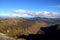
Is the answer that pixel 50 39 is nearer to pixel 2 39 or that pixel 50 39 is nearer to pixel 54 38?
pixel 54 38

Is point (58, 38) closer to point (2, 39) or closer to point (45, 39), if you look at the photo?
point (45, 39)

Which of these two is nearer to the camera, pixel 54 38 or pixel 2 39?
pixel 2 39

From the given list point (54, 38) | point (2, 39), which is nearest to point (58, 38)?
point (54, 38)

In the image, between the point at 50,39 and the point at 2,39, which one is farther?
the point at 50,39

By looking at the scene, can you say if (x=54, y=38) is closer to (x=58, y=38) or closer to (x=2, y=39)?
(x=58, y=38)

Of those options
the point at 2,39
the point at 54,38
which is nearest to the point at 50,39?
the point at 54,38

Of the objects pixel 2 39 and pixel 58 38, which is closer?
pixel 2 39
